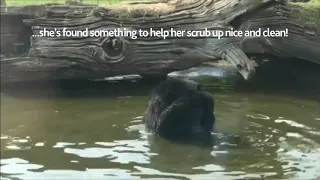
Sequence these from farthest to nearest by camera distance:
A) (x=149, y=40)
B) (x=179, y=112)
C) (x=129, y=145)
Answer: (x=149, y=40), (x=179, y=112), (x=129, y=145)

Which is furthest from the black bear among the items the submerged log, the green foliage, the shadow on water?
the green foliage

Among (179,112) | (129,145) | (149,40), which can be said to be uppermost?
(149,40)

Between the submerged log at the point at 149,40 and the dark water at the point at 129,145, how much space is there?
0.32 metres

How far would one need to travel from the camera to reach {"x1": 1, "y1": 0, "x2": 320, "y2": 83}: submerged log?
13.5ft

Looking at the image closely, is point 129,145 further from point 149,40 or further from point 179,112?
point 149,40

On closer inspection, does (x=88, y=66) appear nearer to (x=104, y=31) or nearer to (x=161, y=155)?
(x=104, y=31)

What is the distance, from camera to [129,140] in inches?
125

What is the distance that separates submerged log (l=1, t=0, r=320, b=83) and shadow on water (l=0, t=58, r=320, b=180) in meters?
0.19

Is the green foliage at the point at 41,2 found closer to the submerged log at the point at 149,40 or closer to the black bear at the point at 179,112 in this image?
the submerged log at the point at 149,40

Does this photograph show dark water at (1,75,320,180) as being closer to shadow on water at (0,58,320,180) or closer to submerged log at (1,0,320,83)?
shadow on water at (0,58,320,180)

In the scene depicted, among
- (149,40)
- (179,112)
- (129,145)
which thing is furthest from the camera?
(149,40)

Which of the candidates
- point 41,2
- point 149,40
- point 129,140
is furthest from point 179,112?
point 149,40

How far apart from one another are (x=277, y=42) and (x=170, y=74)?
1095 millimetres

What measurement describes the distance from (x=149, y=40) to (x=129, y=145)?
4.76ft
